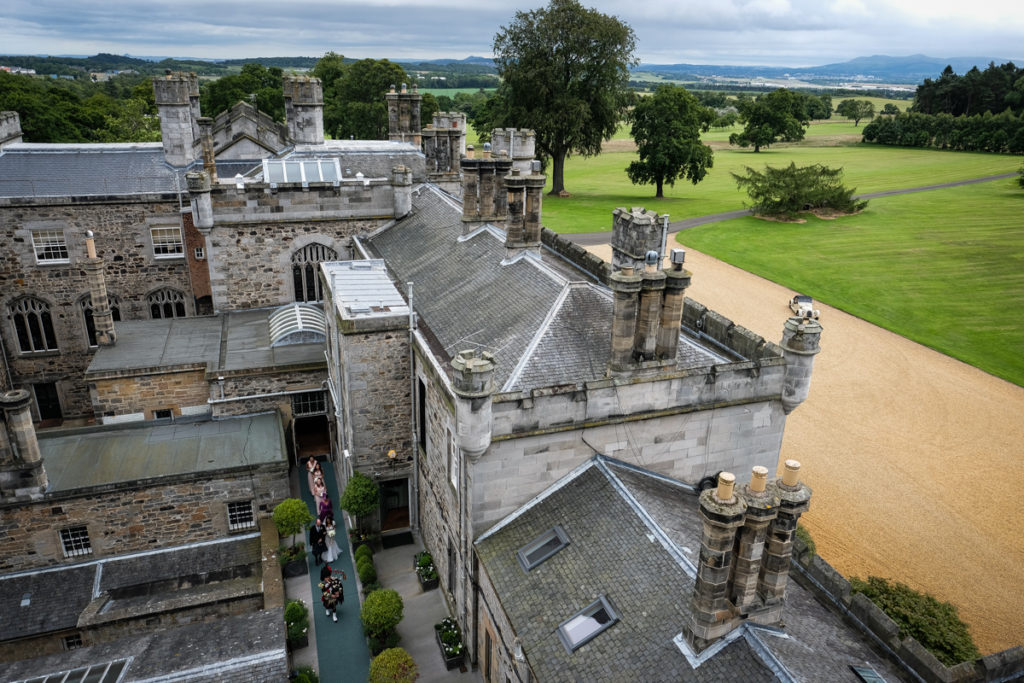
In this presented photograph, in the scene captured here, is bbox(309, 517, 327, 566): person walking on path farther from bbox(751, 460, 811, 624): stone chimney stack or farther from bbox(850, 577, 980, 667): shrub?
bbox(850, 577, 980, 667): shrub

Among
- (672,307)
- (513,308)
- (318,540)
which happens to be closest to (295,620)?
(318,540)

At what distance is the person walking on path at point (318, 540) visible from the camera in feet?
71.8

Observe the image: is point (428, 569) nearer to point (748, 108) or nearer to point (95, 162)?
point (95, 162)

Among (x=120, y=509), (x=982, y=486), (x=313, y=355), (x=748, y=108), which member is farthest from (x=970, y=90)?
(x=120, y=509)

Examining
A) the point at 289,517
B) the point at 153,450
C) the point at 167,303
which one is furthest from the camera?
the point at 167,303

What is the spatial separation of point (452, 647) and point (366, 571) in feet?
13.6

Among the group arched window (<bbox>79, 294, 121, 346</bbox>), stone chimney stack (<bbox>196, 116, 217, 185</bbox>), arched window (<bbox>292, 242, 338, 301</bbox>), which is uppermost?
stone chimney stack (<bbox>196, 116, 217, 185</bbox>)

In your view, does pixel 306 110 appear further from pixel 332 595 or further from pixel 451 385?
pixel 451 385

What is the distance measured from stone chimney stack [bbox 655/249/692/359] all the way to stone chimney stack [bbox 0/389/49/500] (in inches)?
700

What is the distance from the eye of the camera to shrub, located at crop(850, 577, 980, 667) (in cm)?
1625

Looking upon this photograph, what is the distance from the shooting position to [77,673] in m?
→ 14.0

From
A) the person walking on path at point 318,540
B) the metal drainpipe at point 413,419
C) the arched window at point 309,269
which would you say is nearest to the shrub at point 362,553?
the person walking on path at point 318,540

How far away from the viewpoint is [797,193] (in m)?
69.1

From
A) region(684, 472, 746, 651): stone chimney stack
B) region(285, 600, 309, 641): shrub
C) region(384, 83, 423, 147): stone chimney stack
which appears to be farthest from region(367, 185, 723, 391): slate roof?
region(384, 83, 423, 147): stone chimney stack
